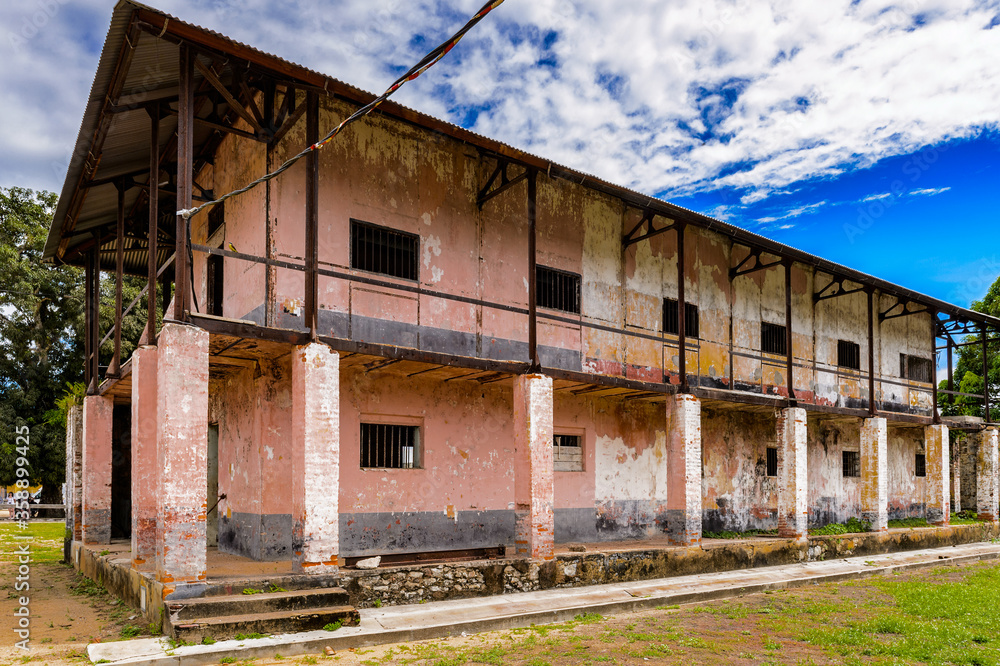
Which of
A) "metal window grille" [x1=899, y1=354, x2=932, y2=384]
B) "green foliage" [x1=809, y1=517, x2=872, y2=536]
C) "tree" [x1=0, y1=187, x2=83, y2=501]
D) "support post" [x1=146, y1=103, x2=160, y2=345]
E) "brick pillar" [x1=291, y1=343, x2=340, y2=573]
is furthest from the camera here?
"tree" [x1=0, y1=187, x2=83, y2=501]

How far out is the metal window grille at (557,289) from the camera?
14.1 meters

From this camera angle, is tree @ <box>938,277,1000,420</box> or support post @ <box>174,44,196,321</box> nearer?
support post @ <box>174,44,196,321</box>

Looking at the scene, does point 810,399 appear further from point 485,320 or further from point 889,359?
point 485,320

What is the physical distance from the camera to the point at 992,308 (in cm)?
3103

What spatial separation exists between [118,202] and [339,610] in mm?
8617

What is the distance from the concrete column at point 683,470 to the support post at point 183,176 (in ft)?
30.4

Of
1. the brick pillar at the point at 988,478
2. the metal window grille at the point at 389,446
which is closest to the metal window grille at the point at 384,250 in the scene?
the metal window grille at the point at 389,446

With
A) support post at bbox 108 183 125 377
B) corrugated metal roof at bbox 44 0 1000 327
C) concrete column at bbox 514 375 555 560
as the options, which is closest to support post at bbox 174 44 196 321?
corrugated metal roof at bbox 44 0 1000 327

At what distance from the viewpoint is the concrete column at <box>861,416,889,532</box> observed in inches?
734

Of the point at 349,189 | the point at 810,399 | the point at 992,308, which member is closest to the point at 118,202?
the point at 349,189

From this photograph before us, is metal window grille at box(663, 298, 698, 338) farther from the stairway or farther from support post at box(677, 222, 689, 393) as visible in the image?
the stairway

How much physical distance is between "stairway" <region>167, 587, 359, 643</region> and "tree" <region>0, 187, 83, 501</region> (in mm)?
25579

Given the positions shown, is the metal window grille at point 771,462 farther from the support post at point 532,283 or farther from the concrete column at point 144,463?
the concrete column at point 144,463

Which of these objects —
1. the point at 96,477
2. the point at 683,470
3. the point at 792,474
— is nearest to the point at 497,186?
the point at 683,470
